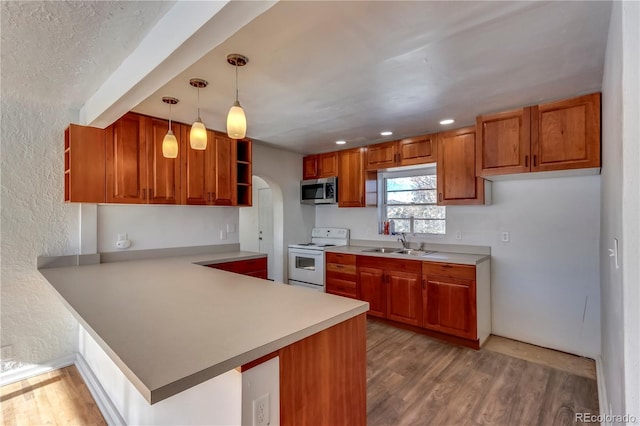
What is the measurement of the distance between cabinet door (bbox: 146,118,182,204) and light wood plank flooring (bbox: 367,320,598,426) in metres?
2.46

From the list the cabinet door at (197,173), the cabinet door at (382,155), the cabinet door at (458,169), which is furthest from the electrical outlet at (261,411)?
the cabinet door at (382,155)

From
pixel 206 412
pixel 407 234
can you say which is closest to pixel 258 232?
pixel 407 234

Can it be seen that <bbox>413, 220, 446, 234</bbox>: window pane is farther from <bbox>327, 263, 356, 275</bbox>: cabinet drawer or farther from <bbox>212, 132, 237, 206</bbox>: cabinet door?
<bbox>212, 132, 237, 206</bbox>: cabinet door

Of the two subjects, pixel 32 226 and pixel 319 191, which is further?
pixel 319 191

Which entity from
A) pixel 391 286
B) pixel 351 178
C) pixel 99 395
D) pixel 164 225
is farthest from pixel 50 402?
pixel 351 178

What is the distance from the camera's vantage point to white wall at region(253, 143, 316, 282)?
167 inches

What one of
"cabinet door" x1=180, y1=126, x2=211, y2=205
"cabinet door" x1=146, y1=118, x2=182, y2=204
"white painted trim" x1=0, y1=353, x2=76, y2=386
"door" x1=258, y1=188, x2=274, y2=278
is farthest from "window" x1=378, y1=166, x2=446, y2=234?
"white painted trim" x1=0, y1=353, x2=76, y2=386

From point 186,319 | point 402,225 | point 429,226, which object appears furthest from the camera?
point 402,225

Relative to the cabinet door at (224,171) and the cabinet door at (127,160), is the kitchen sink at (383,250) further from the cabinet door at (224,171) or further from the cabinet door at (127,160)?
the cabinet door at (127,160)

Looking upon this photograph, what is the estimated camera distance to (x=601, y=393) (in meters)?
2.10

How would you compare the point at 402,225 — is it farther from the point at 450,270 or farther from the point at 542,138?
the point at 542,138

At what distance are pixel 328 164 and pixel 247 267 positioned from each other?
79.5 inches

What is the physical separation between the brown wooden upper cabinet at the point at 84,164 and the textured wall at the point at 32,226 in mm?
134

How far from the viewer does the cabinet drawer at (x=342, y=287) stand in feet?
12.7
